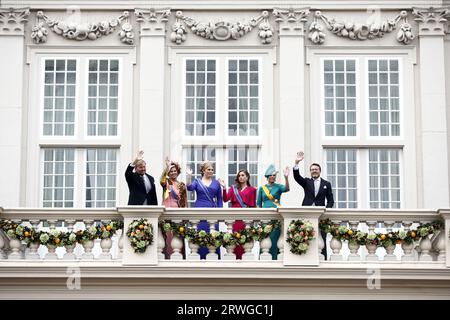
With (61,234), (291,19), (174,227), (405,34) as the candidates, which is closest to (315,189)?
(174,227)

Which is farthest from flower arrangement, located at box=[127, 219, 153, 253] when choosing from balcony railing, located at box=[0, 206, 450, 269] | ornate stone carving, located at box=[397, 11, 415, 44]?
ornate stone carving, located at box=[397, 11, 415, 44]

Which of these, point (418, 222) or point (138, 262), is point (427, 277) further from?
point (138, 262)

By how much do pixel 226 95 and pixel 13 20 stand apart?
439 cm

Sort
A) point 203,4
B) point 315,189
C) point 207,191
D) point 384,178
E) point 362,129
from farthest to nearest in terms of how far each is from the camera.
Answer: point 203,4 < point 362,129 < point 384,178 < point 315,189 < point 207,191

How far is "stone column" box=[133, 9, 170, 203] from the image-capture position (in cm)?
2628

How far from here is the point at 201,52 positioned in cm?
2680

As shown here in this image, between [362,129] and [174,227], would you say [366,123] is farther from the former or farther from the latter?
[174,227]

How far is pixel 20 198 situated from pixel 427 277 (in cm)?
814

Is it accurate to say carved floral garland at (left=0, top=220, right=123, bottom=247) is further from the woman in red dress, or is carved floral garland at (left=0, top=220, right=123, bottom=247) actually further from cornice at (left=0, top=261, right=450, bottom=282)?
the woman in red dress

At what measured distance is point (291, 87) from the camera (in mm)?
26578

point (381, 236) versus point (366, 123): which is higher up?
point (366, 123)

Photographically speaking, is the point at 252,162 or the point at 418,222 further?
the point at 252,162

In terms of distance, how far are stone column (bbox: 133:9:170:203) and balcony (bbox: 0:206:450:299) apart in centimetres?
347
